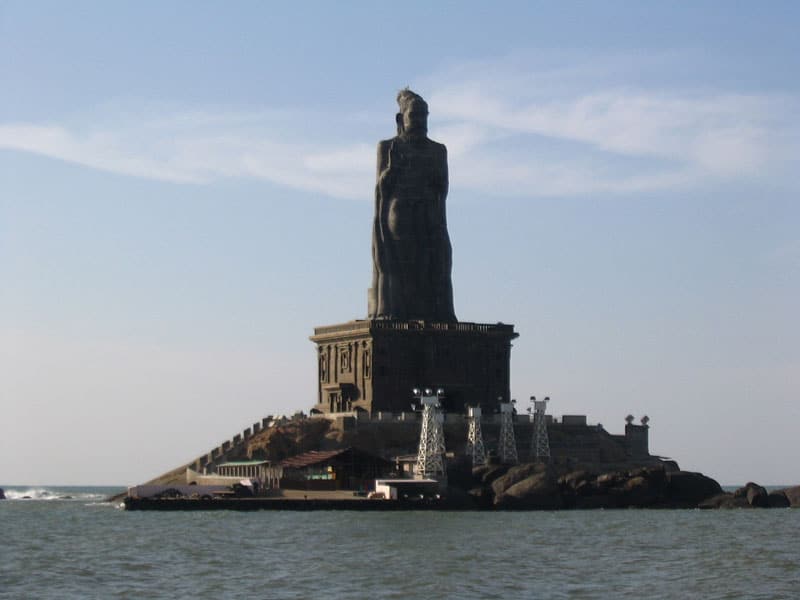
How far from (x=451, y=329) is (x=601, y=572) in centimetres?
7367

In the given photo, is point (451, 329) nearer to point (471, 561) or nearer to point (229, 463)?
point (229, 463)

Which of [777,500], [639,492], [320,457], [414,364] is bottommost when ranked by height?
[777,500]

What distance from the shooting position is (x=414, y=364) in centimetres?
14812

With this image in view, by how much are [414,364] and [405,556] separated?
218 ft

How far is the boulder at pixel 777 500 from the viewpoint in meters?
130

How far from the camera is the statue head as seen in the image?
5950 inches

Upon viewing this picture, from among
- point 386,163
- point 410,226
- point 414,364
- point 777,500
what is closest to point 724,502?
point 777,500

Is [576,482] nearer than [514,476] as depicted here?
No

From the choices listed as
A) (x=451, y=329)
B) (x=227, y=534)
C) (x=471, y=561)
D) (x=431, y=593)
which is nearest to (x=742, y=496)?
(x=451, y=329)

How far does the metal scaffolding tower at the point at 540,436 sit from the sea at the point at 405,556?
66.3ft

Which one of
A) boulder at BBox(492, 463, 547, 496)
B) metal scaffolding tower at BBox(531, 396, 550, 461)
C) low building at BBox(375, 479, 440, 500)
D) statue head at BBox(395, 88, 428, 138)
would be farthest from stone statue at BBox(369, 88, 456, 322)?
low building at BBox(375, 479, 440, 500)

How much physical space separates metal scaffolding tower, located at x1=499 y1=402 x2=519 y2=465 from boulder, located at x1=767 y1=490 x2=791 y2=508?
16.8 metres

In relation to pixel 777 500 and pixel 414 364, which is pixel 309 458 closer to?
pixel 414 364

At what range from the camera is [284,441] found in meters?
140
